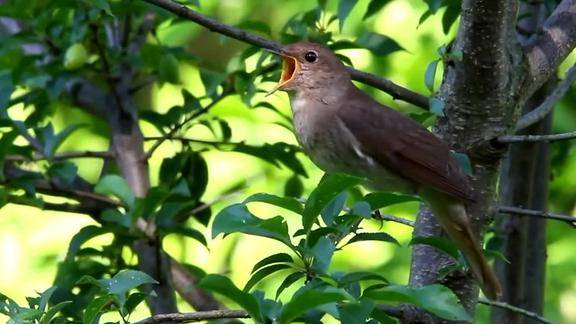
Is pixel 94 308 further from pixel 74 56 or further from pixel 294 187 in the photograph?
pixel 294 187

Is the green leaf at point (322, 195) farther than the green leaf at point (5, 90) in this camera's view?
No

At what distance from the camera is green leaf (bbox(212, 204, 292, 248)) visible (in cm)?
238

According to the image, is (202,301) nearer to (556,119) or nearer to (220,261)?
(220,261)

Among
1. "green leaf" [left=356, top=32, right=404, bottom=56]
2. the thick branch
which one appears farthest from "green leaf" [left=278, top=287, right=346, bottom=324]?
"green leaf" [left=356, top=32, right=404, bottom=56]

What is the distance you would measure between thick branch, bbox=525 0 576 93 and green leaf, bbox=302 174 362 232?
0.94 metres

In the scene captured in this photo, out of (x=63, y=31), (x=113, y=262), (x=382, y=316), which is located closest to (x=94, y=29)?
(x=63, y=31)

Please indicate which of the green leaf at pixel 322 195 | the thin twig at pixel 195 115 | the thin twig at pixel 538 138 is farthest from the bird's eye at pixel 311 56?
the green leaf at pixel 322 195

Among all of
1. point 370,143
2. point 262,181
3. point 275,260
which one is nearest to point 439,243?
point 275,260

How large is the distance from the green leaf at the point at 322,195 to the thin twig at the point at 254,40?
820mm

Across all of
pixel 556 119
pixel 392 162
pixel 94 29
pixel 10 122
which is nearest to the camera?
pixel 392 162

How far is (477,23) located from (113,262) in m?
1.53

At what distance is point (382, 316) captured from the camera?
253 cm

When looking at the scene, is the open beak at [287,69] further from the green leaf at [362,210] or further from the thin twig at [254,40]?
the green leaf at [362,210]

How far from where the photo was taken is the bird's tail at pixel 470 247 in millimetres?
3037
